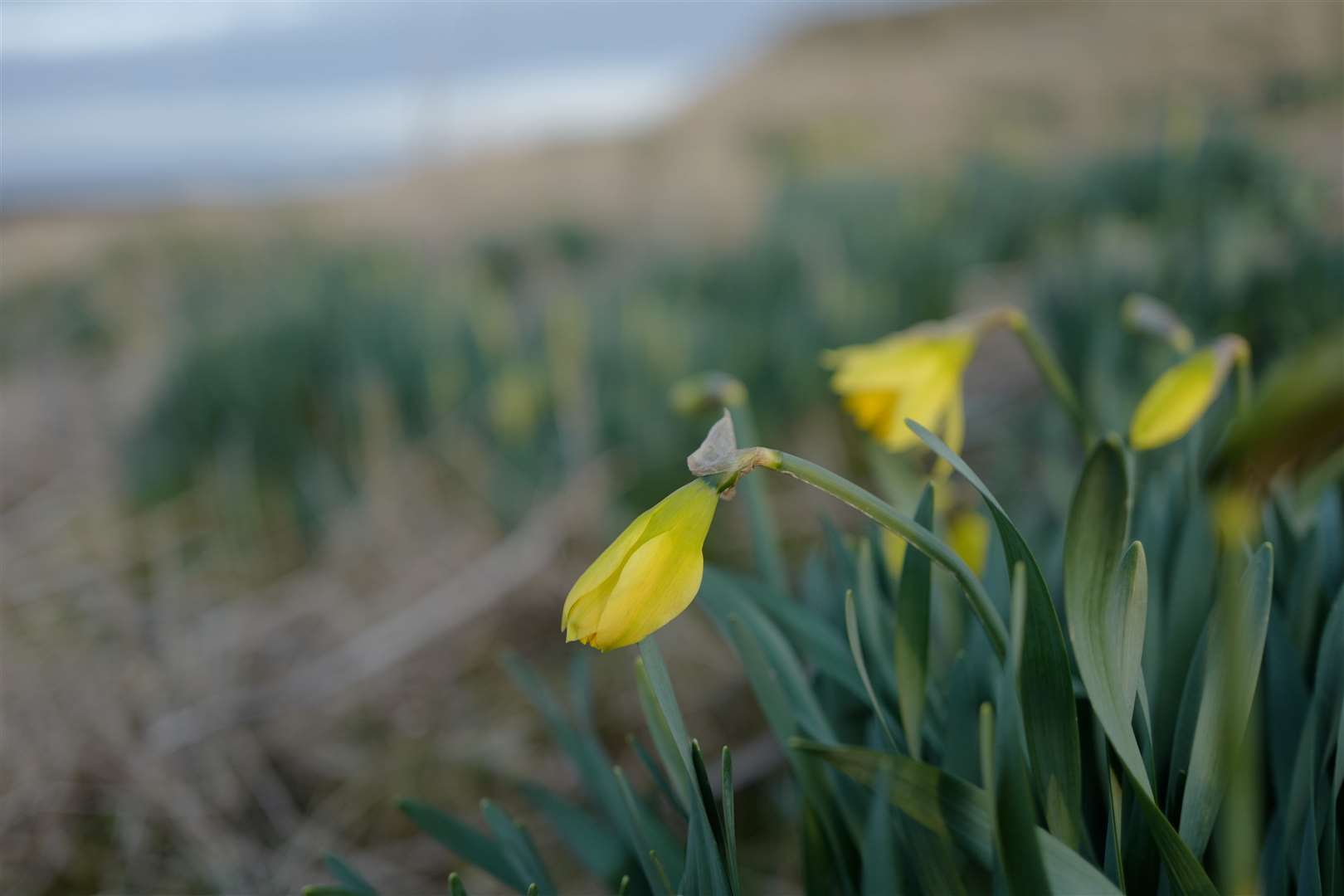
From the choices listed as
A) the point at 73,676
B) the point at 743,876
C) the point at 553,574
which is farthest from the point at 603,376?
the point at 743,876

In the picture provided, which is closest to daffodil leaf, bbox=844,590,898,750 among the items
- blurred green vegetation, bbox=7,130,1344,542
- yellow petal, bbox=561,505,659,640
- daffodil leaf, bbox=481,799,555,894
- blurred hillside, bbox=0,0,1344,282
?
yellow petal, bbox=561,505,659,640

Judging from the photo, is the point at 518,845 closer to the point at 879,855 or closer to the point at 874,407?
the point at 879,855

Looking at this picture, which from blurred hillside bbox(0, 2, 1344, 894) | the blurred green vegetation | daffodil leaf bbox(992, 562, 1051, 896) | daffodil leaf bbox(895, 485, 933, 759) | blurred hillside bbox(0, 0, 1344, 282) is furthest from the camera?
blurred hillside bbox(0, 0, 1344, 282)

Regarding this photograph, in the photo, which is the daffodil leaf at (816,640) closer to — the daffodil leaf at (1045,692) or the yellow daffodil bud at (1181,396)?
the daffodil leaf at (1045,692)

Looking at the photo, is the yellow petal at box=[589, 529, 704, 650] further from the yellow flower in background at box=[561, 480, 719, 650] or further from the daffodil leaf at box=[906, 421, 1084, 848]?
the daffodil leaf at box=[906, 421, 1084, 848]

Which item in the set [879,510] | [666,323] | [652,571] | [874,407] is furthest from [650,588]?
[666,323]

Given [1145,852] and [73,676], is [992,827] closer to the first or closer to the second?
[1145,852]

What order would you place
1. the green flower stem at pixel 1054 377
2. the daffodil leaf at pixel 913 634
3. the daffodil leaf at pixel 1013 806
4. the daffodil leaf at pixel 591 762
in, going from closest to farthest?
the daffodil leaf at pixel 1013 806
the daffodil leaf at pixel 913 634
the daffodil leaf at pixel 591 762
the green flower stem at pixel 1054 377

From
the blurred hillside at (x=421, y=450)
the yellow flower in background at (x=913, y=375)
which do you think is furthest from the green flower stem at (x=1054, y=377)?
the blurred hillside at (x=421, y=450)
